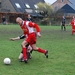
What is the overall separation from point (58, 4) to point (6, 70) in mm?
103392

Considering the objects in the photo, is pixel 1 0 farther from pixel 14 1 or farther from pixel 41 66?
pixel 41 66

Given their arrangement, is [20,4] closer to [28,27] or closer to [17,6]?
[17,6]

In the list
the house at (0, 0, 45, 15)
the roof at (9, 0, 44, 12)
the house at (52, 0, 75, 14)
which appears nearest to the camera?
the house at (0, 0, 45, 15)

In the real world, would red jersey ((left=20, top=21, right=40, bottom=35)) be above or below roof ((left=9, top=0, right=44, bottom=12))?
below

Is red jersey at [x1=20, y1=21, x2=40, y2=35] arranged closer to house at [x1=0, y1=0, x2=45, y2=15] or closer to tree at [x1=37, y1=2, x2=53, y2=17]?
tree at [x1=37, y1=2, x2=53, y2=17]

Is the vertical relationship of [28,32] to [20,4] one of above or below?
below

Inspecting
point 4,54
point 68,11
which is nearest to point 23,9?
point 68,11

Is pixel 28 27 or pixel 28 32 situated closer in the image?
pixel 28 27

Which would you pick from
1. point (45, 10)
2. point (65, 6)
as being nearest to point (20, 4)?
point (45, 10)

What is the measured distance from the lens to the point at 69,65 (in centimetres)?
1077

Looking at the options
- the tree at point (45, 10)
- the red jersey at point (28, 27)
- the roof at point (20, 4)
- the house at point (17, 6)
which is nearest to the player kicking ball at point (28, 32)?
the red jersey at point (28, 27)

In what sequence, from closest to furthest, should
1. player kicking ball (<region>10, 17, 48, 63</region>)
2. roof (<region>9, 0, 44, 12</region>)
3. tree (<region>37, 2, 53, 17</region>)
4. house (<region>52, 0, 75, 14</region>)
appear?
player kicking ball (<region>10, 17, 48, 63</region>) → tree (<region>37, 2, 53, 17</region>) → roof (<region>9, 0, 44, 12</region>) → house (<region>52, 0, 75, 14</region>)

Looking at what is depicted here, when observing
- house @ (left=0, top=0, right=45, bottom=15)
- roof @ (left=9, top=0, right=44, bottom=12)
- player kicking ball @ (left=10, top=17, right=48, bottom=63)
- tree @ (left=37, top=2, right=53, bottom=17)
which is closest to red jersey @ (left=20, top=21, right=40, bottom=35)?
player kicking ball @ (left=10, top=17, right=48, bottom=63)

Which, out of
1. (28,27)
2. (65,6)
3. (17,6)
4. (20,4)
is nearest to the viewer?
(28,27)
